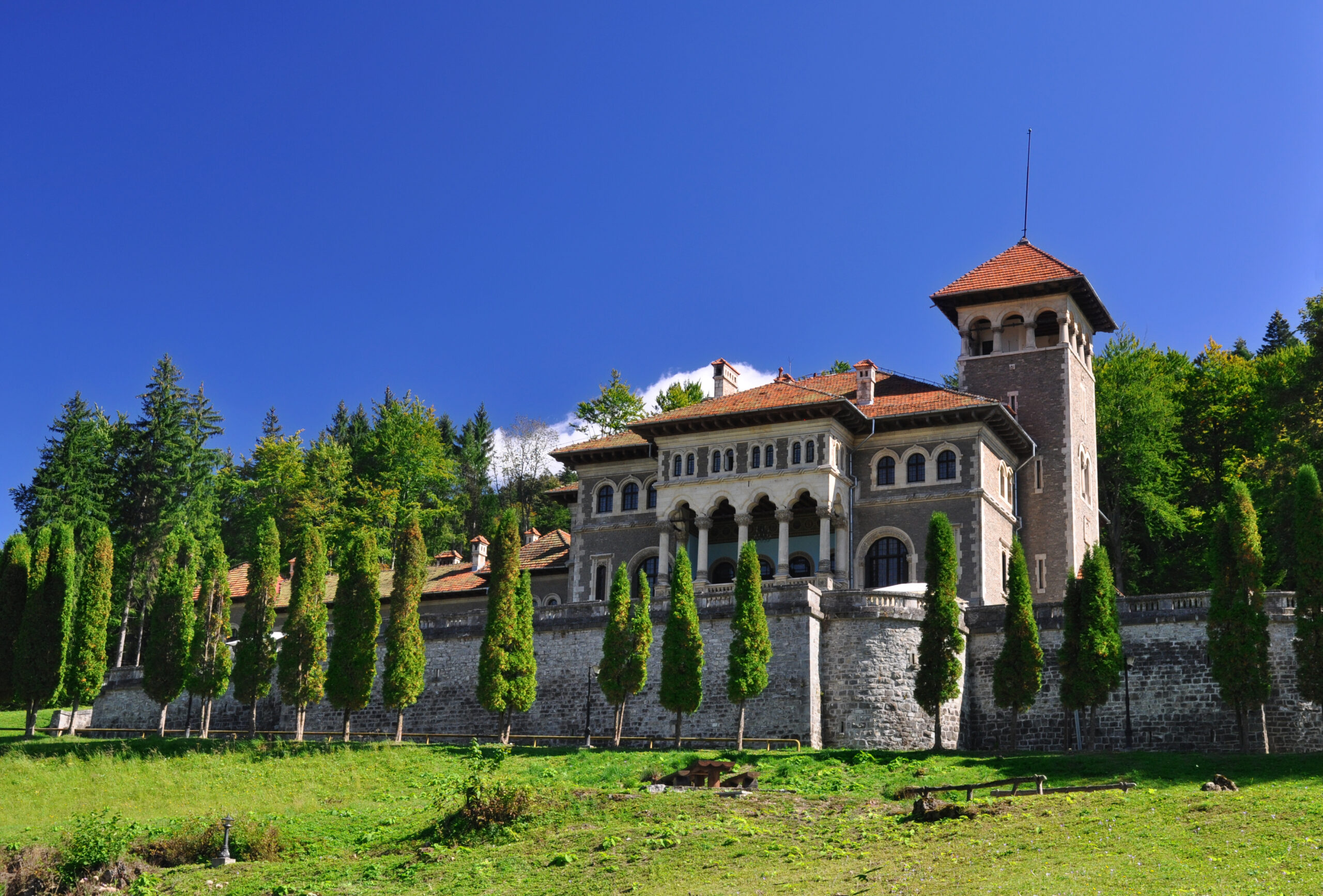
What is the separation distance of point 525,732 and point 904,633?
11620mm

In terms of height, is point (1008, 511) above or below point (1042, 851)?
above

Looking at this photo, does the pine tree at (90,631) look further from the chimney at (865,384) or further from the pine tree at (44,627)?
the chimney at (865,384)

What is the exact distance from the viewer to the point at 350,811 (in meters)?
30.8

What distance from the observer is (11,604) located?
4409 centimetres

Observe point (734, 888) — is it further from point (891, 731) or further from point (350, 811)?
point (891, 731)

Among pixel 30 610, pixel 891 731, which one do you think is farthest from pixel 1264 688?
pixel 30 610

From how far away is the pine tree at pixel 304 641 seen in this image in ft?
133

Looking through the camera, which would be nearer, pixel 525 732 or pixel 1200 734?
pixel 1200 734

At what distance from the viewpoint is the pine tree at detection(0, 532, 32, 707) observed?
143 ft

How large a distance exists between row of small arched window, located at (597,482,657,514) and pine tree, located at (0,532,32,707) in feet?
63.8

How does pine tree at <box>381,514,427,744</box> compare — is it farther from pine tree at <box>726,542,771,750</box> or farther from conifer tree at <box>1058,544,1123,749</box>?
conifer tree at <box>1058,544,1123,749</box>

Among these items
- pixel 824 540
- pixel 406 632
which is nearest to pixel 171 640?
pixel 406 632

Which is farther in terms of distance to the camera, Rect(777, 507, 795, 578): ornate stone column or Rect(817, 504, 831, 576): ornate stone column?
Rect(777, 507, 795, 578): ornate stone column

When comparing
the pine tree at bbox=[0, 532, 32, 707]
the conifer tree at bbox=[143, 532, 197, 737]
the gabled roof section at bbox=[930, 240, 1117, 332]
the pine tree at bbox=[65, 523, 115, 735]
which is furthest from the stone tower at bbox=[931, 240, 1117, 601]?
the pine tree at bbox=[0, 532, 32, 707]
